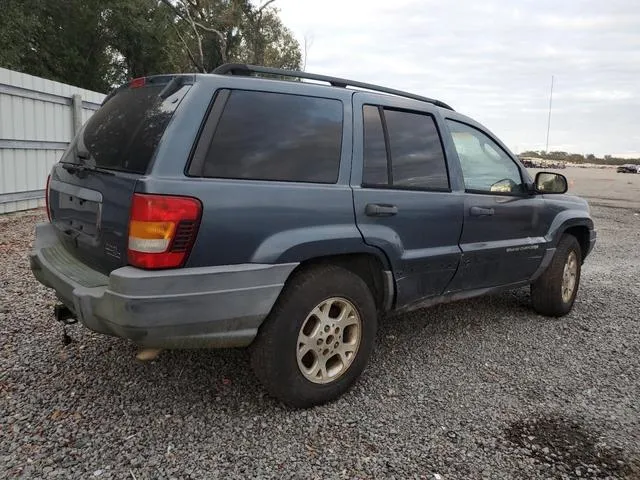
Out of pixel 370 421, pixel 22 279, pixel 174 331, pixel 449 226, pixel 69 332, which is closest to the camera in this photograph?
pixel 174 331

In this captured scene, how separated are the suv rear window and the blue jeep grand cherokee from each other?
0.01 metres

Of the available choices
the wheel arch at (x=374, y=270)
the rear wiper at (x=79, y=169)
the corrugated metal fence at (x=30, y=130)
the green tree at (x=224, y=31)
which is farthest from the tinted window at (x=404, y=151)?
the green tree at (x=224, y=31)

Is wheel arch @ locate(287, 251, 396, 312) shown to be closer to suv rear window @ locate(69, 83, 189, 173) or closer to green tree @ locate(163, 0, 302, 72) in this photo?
suv rear window @ locate(69, 83, 189, 173)

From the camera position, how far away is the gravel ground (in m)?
2.48

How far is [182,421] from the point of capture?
2791 millimetres

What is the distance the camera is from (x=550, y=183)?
441 cm

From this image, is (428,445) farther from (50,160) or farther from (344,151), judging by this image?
(50,160)

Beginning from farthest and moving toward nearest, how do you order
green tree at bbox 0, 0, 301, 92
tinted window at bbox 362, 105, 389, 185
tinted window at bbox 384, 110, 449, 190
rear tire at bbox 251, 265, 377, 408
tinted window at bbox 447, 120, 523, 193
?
green tree at bbox 0, 0, 301, 92
tinted window at bbox 447, 120, 523, 193
tinted window at bbox 384, 110, 449, 190
tinted window at bbox 362, 105, 389, 185
rear tire at bbox 251, 265, 377, 408

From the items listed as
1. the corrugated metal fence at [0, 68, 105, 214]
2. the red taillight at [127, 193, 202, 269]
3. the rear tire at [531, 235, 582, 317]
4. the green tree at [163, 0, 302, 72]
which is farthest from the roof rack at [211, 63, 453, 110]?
the green tree at [163, 0, 302, 72]

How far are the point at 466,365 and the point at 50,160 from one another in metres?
8.14

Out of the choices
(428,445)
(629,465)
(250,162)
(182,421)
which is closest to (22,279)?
(182,421)

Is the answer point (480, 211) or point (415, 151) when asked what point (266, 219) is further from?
point (480, 211)

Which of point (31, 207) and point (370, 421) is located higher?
point (31, 207)

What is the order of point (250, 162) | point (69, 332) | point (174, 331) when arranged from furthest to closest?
point (69, 332) < point (250, 162) < point (174, 331)
